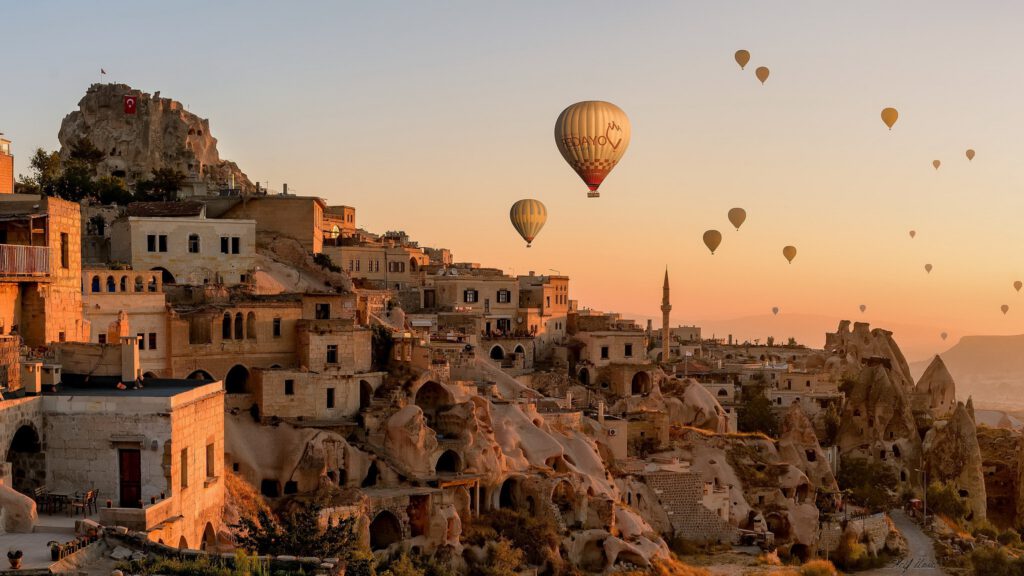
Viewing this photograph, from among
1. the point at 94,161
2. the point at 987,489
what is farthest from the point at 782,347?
the point at 94,161

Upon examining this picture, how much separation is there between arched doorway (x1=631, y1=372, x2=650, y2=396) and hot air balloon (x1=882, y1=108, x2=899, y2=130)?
18550 millimetres

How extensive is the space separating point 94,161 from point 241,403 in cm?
3333

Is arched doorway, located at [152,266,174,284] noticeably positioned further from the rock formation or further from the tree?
the rock formation

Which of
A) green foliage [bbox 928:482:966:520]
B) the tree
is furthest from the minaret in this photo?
the tree

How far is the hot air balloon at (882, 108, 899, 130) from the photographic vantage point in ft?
210

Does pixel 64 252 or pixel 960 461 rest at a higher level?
pixel 64 252

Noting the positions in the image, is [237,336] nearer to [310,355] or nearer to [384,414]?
[310,355]

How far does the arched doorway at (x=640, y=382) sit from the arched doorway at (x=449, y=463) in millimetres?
21113

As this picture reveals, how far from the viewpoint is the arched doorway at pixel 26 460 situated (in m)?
23.3

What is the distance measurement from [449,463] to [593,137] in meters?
17.2

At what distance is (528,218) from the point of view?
215 ft

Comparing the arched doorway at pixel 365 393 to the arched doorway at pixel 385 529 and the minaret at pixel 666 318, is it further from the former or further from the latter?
the minaret at pixel 666 318

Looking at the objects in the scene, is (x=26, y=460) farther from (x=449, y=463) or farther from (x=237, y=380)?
(x=449, y=463)

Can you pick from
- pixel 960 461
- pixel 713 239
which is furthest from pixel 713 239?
pixel 960 461
